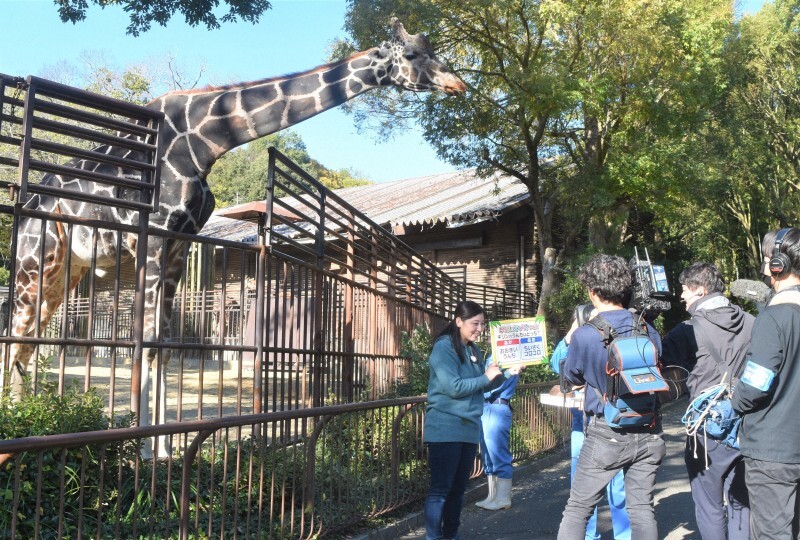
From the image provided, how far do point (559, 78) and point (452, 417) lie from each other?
1052 centimetres

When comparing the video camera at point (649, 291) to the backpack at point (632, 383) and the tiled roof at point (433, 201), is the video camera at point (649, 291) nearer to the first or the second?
the backpack at point (632, 383)

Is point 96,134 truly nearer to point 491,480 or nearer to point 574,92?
point 491,480

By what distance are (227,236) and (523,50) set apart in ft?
44.3

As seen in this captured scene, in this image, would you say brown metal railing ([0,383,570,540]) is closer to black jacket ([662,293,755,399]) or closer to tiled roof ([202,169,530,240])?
black jacket ([662,293,755,399])

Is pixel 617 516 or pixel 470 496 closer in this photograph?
pixel 617 516

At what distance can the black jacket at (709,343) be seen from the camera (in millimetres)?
5105

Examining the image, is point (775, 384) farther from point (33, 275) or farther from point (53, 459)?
point (33, 275)

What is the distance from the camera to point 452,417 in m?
5.46

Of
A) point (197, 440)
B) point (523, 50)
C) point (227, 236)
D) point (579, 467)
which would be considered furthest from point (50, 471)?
point (227, 236)

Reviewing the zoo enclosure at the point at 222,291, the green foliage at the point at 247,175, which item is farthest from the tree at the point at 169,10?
the green foliage at the point at 247,175

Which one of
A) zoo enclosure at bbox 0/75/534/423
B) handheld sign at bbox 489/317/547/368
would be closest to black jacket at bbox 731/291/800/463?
handheld sign at bbox 489/317/547/368

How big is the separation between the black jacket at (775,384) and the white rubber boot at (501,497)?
3.88 metres

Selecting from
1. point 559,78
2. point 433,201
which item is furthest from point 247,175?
point 559,78

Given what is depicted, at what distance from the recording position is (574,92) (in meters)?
14.7
